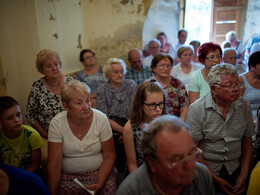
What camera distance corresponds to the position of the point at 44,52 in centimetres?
267

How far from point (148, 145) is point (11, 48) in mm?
2625

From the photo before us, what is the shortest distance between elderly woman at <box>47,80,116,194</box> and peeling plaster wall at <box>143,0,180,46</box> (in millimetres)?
6003

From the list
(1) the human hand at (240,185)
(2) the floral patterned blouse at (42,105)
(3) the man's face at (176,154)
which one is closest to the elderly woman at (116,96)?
(2) the floral patterned blouse at (42,105)

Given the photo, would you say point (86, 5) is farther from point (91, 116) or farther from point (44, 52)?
point (91, 116)

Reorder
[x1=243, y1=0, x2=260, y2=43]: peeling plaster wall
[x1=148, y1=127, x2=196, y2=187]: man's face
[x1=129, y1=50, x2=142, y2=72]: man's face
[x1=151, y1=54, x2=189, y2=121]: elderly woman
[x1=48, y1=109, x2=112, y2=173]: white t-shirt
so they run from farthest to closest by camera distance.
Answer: [x1=243, y1=0, x2=260, y2=43]: peeling plaster wall < [x1=129, y1=50, x2=142, y2=72]: man's face < [x1=151, y1=54, x2=189, y2=121]: elderly woman < [x1=48, y1=109, x2=112, y2=173]: white t-shirt < [x1=148, y1=127, x2=196, y2=187]: man's face

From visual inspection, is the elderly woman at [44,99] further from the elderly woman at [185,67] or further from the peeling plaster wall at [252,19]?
the peeling plaster wall at [252,19]

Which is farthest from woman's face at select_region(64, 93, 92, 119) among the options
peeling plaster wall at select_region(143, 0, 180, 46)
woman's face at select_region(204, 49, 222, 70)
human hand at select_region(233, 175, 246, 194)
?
peeling plaster wall at select_region(143, 0, 180, 46)

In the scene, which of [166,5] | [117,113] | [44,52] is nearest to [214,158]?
[117,113]

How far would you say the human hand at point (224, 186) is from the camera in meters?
1.81

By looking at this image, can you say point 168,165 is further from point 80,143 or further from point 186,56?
point 186,56

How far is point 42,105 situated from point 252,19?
24.2ft

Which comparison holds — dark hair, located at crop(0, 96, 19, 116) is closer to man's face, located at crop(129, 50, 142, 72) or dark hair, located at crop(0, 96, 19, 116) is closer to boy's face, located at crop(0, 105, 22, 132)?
boy's face, located at crop(0, 105, 22, 132)

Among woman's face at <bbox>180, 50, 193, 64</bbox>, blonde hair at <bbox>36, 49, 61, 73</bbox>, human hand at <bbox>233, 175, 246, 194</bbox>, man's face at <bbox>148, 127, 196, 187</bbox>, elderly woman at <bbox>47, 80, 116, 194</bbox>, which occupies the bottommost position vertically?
human hand at <bbox>233, 175, 246, 194</bbox>

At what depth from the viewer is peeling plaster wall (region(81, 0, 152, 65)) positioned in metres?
4.44
